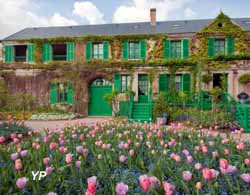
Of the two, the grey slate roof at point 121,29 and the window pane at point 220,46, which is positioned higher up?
the grey slate roof at point 121,29

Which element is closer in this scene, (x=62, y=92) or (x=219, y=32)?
(x=219, y=32)

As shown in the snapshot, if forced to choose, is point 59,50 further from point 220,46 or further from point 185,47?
point 220,46

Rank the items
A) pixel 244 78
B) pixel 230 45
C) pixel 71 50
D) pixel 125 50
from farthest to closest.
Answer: pixel 71 50
pixel 125 50
pixel 230 45
pixel 244 78

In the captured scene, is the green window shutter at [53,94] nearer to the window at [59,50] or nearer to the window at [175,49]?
the window at [59,50]

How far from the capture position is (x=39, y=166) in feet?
8.55

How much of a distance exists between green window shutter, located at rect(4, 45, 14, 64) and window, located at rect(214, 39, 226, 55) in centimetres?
1519

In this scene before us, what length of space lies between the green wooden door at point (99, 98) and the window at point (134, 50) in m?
2.62

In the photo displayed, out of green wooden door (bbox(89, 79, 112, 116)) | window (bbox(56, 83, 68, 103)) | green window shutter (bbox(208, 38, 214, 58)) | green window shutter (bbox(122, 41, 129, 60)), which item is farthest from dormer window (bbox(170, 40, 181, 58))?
window (bbox(56, 83, 68, 103))

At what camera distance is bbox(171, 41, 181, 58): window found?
59.2 ft

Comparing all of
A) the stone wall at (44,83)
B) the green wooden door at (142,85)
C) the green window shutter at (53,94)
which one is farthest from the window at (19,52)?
the green wooden door at (142,85)

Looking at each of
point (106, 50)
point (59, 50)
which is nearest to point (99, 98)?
point (106, 50)

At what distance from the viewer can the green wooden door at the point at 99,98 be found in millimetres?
18281

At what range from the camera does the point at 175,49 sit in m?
18.1

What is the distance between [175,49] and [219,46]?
301 cm
